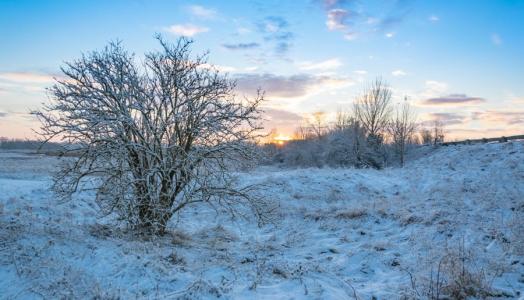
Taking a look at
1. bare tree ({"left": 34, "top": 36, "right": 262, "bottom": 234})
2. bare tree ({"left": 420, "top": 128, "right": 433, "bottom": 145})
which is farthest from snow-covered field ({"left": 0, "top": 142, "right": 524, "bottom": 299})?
bare tree ({"left": 420, "top": 128, "right": 433, "bottom": 145})

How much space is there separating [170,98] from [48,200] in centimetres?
757

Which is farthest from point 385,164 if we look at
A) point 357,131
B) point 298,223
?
point 298,223

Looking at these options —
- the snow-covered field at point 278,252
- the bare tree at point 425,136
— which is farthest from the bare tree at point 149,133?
the bare tree at point 425,136

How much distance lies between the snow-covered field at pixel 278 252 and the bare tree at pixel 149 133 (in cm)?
127

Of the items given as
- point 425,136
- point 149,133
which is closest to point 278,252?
point 149,133

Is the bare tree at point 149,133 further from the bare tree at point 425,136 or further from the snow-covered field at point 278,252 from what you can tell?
the bare tree at point 425,136

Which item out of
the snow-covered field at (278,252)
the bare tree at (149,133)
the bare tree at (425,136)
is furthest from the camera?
the bare tree at (425,136)

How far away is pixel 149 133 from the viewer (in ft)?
33.3

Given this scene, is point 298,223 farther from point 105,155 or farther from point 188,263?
point 105,155

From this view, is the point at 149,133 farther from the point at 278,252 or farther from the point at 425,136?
the point at 425,136

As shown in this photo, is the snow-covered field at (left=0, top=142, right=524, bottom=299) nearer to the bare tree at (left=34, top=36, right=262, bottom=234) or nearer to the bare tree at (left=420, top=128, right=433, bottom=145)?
the bare tree at (left=34, top=36, right=262, bottom=234)

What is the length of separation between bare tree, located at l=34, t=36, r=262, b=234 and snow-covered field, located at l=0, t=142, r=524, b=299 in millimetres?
1272

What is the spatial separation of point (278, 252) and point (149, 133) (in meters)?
4.67

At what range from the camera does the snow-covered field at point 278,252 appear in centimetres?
636
